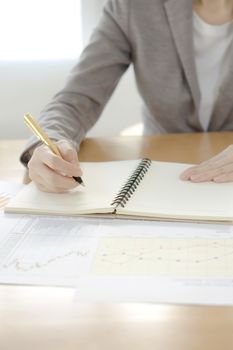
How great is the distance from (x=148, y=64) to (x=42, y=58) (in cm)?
82

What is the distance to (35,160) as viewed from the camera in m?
0.83

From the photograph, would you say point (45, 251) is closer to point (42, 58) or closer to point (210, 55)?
point (210, 55)

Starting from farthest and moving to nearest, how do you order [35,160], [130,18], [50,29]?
[50,29] → [130,18] → [35,160]

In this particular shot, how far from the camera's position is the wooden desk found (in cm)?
47

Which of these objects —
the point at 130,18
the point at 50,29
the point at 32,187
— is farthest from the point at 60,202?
the point at 50,29

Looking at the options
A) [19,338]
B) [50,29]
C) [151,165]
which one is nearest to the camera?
[19,338]

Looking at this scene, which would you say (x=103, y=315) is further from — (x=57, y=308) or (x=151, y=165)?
(x=151, y=165)

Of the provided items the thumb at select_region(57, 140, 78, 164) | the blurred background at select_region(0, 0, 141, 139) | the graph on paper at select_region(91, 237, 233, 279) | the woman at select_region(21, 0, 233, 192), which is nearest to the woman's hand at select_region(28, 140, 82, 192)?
the thumb at select_region(57, 140, 78, 164)

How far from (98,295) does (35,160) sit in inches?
13.7

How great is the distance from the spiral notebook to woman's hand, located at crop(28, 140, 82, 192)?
0.01 metres

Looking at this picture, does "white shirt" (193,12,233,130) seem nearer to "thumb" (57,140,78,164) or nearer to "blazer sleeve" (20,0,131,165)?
"blazer sleeve" (20,0,131,165)

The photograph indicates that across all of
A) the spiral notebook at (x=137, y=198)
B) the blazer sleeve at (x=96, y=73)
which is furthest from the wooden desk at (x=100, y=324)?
the blazer sleeve at (x=96, y=73)

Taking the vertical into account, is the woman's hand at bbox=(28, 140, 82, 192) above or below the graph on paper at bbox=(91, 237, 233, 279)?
below

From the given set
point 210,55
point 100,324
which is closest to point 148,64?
point 210,55
